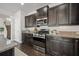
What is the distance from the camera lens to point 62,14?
187 cm

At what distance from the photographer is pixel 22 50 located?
1.91m

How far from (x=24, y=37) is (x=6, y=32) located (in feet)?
1.06

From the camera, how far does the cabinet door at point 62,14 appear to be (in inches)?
72.2

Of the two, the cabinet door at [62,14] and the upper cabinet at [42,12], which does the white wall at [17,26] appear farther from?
the cabinet door at [62,14]

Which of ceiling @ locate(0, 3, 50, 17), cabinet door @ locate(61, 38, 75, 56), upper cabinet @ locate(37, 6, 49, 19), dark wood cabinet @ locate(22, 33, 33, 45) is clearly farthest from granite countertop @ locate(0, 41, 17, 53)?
cabinet door @ locate(61, 38, 75, 56)

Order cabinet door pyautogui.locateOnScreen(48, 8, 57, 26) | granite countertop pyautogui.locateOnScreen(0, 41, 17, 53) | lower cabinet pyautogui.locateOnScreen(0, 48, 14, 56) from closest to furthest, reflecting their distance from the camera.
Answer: granite countertop pyautogui.locateOnScreen(0, 41, 17, 53) → lower cabinet pyautogui.locateOnScreen(0, 48, 14, 56) → cabinet door pyautogui.locateOnScreen(48, 8, 57, 26)

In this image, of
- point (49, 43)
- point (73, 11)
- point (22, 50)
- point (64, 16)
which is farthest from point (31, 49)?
point (73, 11)

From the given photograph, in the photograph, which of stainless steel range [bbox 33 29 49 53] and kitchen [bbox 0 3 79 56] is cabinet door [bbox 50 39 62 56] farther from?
stainless steel range [bbox 33 29 49 53]

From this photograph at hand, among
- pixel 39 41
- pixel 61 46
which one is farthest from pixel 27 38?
pixel 61 46

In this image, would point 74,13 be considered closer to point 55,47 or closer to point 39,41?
point 55,47

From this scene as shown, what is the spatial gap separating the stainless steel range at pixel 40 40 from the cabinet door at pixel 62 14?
311 mm

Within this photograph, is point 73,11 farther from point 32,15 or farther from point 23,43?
point 23,43

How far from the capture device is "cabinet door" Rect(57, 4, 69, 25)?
1835mm

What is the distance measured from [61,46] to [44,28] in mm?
426
